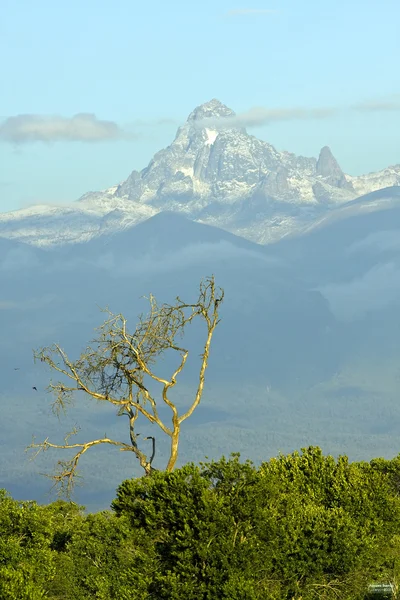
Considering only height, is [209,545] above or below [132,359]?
below

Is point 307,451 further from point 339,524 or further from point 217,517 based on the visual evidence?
point 217,517

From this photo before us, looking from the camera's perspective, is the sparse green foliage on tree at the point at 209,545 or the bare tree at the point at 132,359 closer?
the bare tree at the point at 132,359

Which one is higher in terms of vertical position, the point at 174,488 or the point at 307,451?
the point at 307,451

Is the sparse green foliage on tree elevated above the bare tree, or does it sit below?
below

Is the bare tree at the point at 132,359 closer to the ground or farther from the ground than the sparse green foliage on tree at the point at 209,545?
farther from the ground

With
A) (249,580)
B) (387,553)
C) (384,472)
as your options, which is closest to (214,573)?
(249,580)

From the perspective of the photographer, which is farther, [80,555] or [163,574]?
[80,555]

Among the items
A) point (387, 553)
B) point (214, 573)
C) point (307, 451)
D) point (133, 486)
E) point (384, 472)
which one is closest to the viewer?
point (214, 573)

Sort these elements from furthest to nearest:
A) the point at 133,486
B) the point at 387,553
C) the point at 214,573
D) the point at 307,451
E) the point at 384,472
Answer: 1. the point at 384,472
2. the point at 307,451
3. the point at 387,553
4. the point at 133,486
5. the point at 214,573

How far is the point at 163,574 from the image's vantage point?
4569cm

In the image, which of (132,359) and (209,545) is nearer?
(132,359)

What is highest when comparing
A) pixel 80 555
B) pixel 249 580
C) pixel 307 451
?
pixel 307 451

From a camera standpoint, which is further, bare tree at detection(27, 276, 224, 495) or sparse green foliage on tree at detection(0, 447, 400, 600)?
sparse green foliage on tree at detection(0, 447, 400, 600)

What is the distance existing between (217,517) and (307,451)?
12.6m
